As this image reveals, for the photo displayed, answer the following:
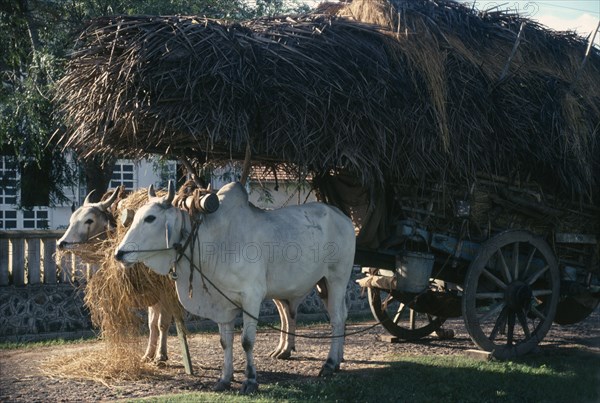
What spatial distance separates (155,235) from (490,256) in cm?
390

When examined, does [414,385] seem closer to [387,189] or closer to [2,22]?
[387,189]

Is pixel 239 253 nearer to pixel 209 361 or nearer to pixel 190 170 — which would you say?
pixel 190 170

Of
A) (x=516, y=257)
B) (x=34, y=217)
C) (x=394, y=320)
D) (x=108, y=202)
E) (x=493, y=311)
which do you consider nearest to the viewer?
(x=108, y=202)

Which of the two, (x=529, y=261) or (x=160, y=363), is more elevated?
(x=529, y=261)

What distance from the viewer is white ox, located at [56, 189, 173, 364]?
28.6 ft

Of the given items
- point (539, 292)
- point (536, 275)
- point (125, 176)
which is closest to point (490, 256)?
point (536, 275)

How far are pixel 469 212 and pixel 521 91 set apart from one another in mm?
1612

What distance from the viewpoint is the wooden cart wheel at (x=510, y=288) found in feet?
29.9

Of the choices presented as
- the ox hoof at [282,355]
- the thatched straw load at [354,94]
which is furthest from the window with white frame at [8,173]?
the ox hoof at [282,355]

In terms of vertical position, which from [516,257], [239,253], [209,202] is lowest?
[516,257]

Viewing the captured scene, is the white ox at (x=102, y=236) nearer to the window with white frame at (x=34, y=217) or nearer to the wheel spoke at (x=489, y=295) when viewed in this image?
the wheel spoke at (x=489, y=295)

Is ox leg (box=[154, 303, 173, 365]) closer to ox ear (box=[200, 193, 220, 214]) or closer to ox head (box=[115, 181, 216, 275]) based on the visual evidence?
ox head (box=[115, 181, 216, 275])

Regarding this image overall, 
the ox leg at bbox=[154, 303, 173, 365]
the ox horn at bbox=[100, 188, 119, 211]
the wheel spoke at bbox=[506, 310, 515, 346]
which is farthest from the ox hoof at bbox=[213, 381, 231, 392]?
the wheel spoke at bbox=[506, 310, 515, 346]

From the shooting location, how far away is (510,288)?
9.47 metres
